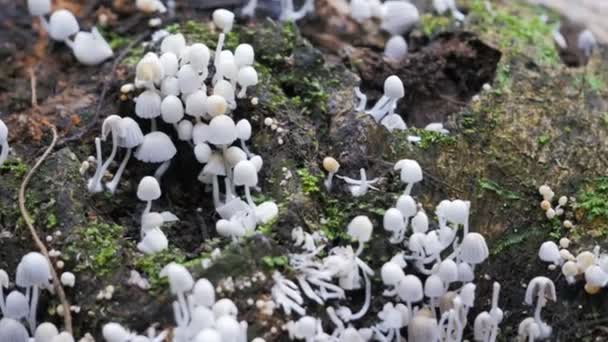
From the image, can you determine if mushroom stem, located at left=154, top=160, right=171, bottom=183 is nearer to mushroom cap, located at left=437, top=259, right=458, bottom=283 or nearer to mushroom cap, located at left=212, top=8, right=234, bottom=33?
mushroom cap, located at left=212, top=8, right=234, bottom=33

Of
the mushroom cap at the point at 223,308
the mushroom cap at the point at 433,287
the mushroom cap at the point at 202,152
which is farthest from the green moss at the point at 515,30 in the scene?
the mushroom cap at the point at 223,308

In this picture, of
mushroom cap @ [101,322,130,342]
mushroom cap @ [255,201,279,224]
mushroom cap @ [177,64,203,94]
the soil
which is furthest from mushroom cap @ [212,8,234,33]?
mushroom cap @ [101,322,130,342]

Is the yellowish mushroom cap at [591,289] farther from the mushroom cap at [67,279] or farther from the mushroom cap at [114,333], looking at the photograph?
the mushroom cap at [67,279]

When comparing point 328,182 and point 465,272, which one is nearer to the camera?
point 465,272

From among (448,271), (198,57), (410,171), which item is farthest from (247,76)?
(448,271)

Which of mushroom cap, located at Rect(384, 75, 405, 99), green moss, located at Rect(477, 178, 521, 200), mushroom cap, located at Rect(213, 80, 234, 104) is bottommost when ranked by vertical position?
green moss, located at Rect(477, 178, 521, 200)

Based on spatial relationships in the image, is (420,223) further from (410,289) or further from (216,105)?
(216,105)

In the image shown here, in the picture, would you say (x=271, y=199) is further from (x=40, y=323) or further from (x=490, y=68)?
(x=490, y=68)
